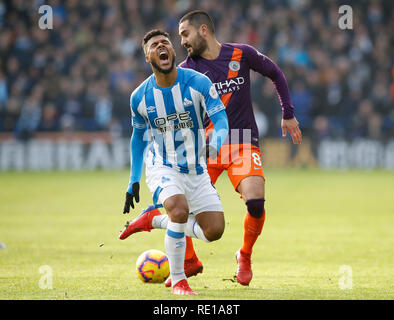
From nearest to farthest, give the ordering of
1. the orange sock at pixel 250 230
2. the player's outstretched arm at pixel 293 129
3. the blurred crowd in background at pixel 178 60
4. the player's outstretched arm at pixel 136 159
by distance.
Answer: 1. the player's outstretched arm at pixel 136 159
2. the orange sock at pixel 250 230
3. the player's outstretched arm at pixel 293 129
4. the blurred crowd in background at pixel 178 60

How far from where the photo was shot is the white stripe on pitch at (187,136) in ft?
20.4

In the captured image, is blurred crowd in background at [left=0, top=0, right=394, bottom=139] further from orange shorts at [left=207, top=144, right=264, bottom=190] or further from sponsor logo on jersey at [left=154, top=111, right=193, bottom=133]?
sponsor logo on jersey at [left=154, top=111, right=193, bottom=133]

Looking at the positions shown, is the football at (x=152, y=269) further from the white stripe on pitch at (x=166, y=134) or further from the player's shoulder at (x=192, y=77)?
the player's shoulder at (x=192, y=77)

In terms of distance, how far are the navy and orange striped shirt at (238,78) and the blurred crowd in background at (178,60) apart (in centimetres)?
1332

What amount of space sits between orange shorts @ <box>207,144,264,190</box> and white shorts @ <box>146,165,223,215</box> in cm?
48

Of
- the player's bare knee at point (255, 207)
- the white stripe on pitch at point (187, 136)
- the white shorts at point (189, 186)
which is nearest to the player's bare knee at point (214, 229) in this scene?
the white shorts at point (189, 186)

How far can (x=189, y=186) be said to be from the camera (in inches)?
245

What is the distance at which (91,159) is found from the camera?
20766 millimetres

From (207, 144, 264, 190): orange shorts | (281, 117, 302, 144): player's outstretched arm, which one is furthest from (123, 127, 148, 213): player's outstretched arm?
(281, 117, 302, 144): player's outstretched arm

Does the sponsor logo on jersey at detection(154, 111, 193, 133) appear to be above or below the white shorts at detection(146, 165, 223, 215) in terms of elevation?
above

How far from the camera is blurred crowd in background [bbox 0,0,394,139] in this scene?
2088 centimetres
